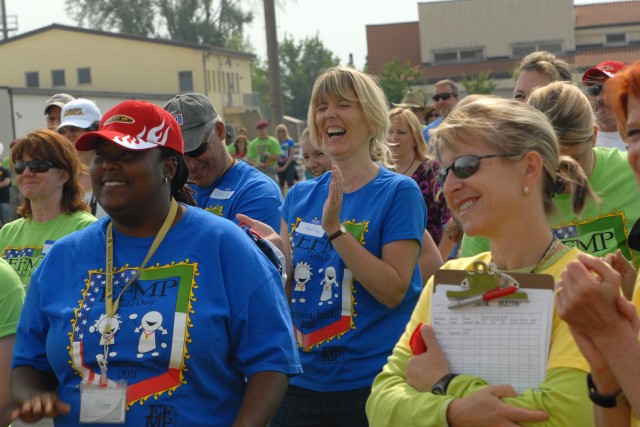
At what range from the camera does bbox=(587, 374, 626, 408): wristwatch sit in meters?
2.66

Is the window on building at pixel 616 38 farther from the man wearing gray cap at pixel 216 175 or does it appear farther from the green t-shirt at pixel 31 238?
the man wearing gray cap at pixel 216 175

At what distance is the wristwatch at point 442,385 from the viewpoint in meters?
3.11

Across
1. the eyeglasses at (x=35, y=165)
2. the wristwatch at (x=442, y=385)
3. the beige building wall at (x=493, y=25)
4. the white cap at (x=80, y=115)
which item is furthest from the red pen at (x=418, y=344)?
the beige building wall at (x=493, y=25)

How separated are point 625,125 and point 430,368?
35.8 inches

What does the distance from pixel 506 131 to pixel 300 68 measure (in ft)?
313

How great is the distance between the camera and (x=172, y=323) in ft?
11.9

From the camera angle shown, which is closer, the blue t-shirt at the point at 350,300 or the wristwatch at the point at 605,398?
the wristwatch at the point at 605,398

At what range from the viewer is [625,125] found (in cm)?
280

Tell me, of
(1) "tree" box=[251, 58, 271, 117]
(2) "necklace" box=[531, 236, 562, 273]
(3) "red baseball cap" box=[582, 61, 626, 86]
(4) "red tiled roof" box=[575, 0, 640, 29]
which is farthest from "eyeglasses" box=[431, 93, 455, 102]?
(1) "tree" box=[251, 58, 271, 117]

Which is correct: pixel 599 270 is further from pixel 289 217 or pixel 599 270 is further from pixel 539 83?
pixel 539 83

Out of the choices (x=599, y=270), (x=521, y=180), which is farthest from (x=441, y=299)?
(x=599, y=270)

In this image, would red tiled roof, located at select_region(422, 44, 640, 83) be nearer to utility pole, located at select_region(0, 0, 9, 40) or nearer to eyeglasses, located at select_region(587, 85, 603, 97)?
utility pole, located at select_region(0, 0, 9, 40)

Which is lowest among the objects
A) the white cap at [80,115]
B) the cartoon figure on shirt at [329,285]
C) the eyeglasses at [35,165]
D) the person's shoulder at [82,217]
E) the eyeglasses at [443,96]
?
the cartoon figure on shirt at [329,285]

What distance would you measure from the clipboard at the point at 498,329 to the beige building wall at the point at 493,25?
59932mm
